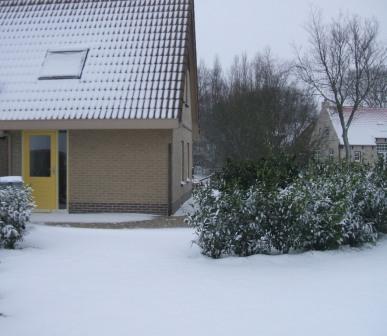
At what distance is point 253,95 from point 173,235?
57.1ft

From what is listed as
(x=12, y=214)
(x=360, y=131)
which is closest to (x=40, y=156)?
(x=12, y=214)

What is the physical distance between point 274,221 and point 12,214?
4.01 meters

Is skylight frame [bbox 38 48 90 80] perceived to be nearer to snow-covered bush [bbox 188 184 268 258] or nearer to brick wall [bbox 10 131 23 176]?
brick wall [bbox 10 131 23 176]

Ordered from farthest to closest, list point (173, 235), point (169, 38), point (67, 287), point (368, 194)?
point (169, 38)
point (173, 235)
point (368, 194)
point (67, 287)

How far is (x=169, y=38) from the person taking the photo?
15.7m

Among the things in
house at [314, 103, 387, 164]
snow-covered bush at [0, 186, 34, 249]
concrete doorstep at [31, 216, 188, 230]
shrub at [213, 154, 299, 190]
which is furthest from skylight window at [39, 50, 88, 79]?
house at [314, 103, 387, 164]

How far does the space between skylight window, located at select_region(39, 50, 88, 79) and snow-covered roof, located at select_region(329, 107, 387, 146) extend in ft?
108

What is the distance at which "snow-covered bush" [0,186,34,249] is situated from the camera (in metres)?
7.88

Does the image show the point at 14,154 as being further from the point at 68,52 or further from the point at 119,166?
the point at 68,52

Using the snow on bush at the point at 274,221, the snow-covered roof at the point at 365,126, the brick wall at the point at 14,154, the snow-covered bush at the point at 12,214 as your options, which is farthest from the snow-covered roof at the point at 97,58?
the snow-covered roof at the point at 365,126

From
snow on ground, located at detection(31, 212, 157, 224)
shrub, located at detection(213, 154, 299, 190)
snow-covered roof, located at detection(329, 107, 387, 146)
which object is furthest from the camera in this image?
snow-covered roof, located at detection(329, 107, 387, 146)

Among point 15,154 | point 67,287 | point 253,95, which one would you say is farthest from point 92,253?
point 253,95

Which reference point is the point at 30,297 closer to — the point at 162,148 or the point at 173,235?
the point at 173,235

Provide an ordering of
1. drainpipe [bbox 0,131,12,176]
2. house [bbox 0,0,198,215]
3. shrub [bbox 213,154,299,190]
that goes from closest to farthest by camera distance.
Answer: shrub [bbox 213,154,299,190]
house [bbox 0,0,198,215]
drainpipe [bbox 0,131,12,176]
